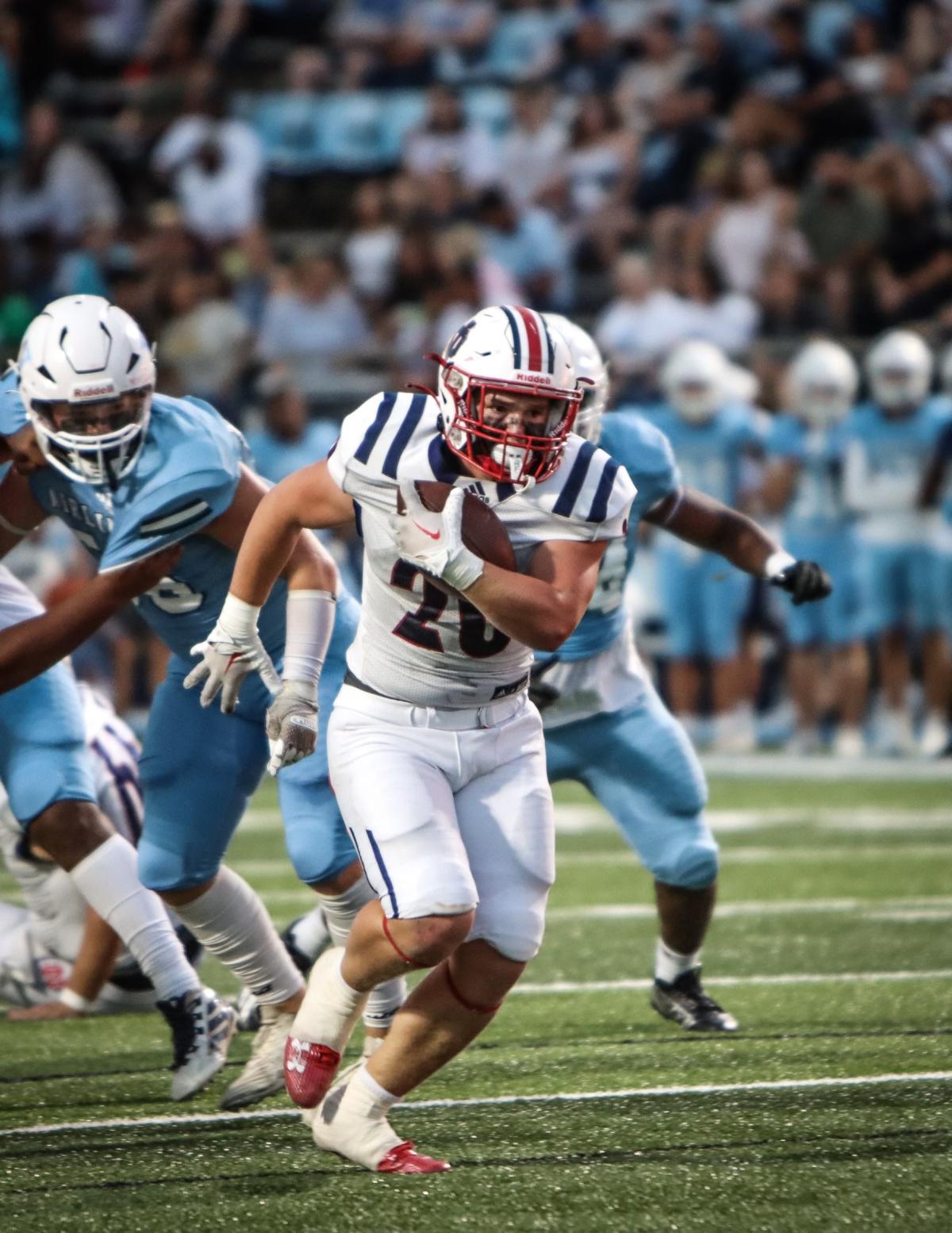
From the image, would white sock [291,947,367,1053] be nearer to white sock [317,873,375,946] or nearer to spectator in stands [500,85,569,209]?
white sock [317,873,375,946]

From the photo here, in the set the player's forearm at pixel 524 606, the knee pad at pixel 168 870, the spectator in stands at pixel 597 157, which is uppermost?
the spectator in stands at pixel 597 157

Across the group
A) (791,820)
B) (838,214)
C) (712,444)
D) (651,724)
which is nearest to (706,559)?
(712,444)

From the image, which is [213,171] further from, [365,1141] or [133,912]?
[365,1141]

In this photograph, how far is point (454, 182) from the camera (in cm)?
1196

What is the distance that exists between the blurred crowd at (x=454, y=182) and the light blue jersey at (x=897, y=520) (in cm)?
90

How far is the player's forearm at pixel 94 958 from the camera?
4.74 m

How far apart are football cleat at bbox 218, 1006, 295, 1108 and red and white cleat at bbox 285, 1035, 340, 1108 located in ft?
1.34

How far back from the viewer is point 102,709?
514cm

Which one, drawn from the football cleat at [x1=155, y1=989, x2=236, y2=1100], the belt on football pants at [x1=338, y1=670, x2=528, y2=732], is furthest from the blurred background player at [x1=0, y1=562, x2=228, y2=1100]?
the belt on football pants at [x1=338, y1=670, x2=528, y2=732]

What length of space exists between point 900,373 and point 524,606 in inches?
261

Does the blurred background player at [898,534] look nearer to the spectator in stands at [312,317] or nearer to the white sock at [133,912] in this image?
the spectator in stands at [312,317]

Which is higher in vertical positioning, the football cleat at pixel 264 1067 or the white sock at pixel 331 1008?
the white sock at pixel 331 1008

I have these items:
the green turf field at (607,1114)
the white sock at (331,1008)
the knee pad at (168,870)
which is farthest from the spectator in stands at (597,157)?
the white sock at (331,1008)

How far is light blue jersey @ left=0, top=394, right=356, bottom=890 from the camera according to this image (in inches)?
153
